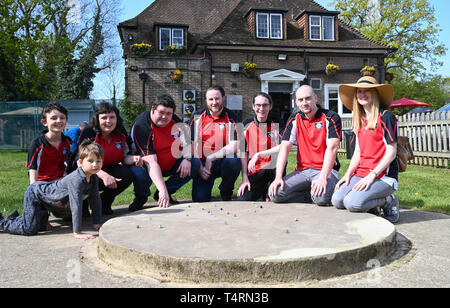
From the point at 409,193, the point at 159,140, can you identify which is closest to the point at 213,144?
the point at 159,140

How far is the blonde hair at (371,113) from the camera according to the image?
3947 millimetres

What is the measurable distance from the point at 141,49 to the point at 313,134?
14.0 meters

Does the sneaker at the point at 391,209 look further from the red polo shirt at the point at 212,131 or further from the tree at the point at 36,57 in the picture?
the tree at the point at 36,57

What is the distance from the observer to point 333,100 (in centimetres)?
1895

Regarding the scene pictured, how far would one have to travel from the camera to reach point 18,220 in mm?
3805

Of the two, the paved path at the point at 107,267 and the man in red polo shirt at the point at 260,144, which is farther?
the man in red polo shirt at the point at 260,144

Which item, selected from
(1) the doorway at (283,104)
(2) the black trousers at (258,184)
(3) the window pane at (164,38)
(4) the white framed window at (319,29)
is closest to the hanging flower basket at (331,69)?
(4) the white framed window at (319,29)

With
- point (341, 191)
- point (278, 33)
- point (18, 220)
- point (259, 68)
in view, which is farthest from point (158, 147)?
point (278, 33)

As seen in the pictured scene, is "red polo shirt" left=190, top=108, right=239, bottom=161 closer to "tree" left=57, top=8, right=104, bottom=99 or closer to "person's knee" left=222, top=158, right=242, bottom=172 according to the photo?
"person's knee" left=222, top=158, right=242, bottom=172

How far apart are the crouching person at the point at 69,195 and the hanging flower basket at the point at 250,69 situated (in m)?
14.4

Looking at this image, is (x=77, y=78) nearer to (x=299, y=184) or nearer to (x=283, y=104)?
(x=283, y=104)

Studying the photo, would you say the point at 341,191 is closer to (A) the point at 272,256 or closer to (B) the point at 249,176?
(B) the point at 249,176

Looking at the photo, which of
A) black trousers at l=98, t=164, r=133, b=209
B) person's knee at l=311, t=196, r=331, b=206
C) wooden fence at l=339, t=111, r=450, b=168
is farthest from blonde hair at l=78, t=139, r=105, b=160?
wooden fence at l=339, t=111, r=450, b=168
